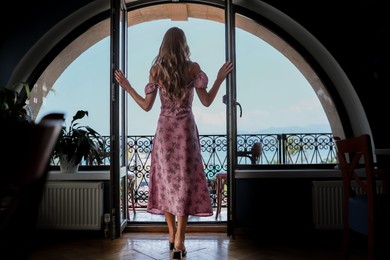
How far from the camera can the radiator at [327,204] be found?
265 centimetres

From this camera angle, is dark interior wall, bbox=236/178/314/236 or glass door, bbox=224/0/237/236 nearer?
glass door, bbox=224/0/237/236

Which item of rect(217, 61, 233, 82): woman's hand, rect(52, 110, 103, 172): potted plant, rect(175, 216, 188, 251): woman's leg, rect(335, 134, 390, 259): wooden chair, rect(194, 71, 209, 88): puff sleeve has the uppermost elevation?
rect(217, 61, 233, 82): woman's hand

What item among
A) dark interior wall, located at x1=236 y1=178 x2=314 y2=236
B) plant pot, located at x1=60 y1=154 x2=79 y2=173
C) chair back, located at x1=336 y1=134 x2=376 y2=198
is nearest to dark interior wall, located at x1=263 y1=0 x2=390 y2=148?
dark interior wall, located at x1=236 y1=178 x2=314 y2=236

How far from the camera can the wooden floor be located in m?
2.21

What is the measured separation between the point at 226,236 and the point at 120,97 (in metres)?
1.42

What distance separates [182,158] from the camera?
2066 millimetres

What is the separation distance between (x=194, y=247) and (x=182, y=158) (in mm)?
752

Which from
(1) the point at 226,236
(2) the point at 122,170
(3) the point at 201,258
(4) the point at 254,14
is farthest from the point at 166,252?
(4) the point at 254,14

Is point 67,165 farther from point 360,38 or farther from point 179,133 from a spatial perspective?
point 360,38

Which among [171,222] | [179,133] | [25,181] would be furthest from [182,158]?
[25,181]

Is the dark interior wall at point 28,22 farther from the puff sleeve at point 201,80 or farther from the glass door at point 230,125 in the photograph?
the puff sleeve at point 201,80

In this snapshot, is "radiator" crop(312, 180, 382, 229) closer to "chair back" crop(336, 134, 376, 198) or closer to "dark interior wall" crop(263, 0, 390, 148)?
"dark interior wall" crop(263, 0, 390, 148)

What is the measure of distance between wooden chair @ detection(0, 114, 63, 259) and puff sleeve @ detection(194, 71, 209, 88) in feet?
5.17

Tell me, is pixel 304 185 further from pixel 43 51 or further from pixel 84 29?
pixel 43 51
